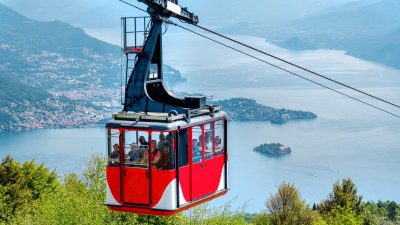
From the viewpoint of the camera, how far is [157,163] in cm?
698

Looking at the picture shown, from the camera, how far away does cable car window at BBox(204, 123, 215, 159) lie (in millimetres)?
7461

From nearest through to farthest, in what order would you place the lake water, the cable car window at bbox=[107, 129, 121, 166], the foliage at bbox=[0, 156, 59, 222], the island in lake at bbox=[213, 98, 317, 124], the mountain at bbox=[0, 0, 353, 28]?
the cable car window at bbox=[107, 129, 121, 166]
the foliage at bbox=[0, 156, 59, 222]
the lake water
the island in lake at bbox=[213, 98, 317, 124]
the mountain at bbox=[0, 0, 353, 28]

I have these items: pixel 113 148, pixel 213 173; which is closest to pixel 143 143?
pixel 113 148

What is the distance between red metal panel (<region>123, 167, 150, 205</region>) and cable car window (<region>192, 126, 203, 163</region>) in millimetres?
586

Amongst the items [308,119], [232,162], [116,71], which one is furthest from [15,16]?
[232,162]

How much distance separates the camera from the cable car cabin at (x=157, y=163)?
22.7ft

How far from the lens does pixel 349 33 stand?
153 meters

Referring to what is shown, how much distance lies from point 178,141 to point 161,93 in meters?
1.03

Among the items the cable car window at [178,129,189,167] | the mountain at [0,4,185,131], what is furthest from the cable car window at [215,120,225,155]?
the mountain at [0,4,185,131]

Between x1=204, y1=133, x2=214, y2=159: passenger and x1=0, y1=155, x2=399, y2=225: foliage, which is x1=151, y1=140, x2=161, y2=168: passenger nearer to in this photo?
x1=204, y1=133, x2=214, y2=159: passenger

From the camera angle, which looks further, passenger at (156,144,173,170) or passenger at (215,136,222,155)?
passenger at (215,136,222,155)

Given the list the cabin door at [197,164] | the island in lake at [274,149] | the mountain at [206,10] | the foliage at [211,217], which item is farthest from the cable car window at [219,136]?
the mountain at [206,10]

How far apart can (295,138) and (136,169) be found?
66522 mm

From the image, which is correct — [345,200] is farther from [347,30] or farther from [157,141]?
[347,30]
